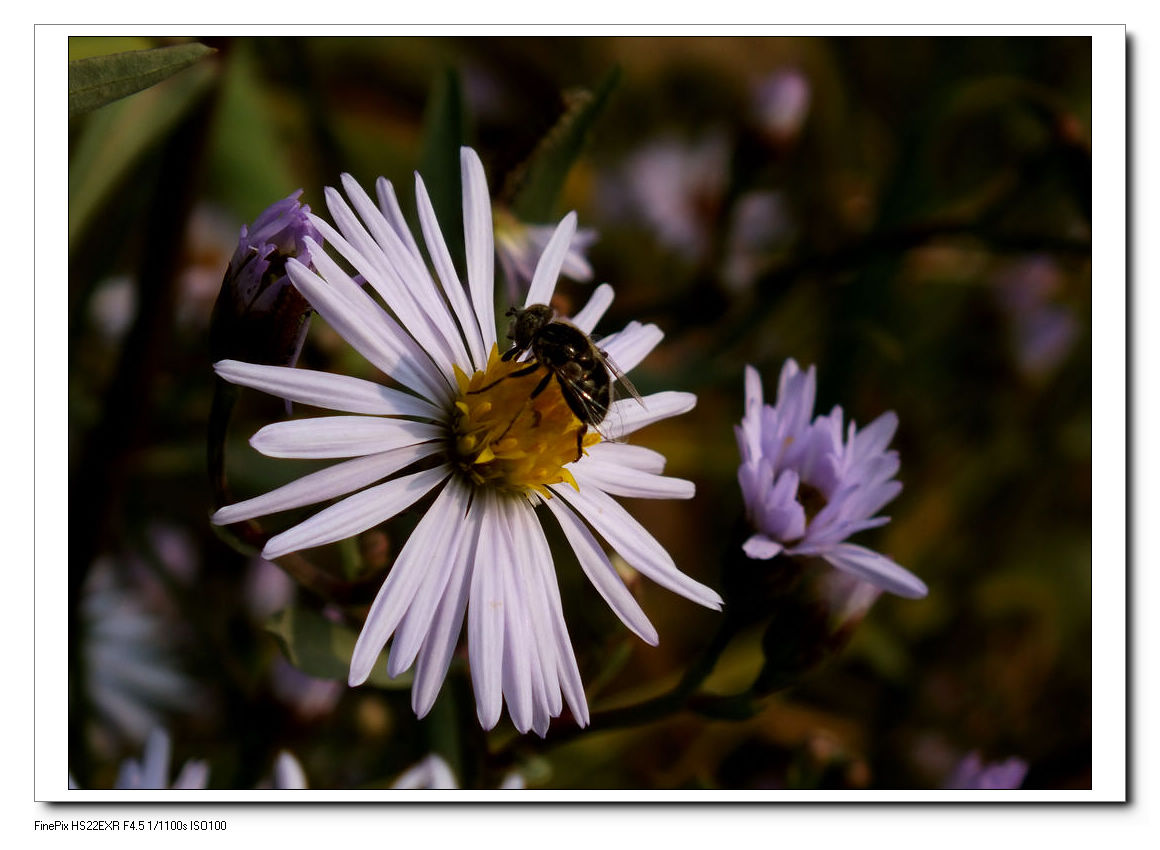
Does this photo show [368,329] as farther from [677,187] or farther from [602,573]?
[677,187]

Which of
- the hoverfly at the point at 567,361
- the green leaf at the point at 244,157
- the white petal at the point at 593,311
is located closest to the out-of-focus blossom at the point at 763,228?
the green leaf at the point at 244,157

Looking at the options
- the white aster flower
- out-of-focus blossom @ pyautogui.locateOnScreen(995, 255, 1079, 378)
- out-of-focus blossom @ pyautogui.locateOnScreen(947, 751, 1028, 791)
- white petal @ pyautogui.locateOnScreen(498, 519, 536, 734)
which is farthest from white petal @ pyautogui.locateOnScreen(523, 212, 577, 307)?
out-of-focus blossom @ pyautogui.locateOnScreen(995, 255, 1079, 378)

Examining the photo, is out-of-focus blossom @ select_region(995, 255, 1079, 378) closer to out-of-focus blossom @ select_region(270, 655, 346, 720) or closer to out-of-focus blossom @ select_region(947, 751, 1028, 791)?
out-of-focus blossom @ select_region(947, 751, 1028, 791)

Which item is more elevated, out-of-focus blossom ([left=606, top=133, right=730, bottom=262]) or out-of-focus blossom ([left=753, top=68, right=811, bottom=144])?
out-of-focus blossom ([left=606, top=133, right=730, bottom=262])

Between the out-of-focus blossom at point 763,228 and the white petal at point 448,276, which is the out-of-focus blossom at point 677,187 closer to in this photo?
the out-of-focus blossom at point 763,228

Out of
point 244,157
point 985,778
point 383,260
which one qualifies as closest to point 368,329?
point 383,260

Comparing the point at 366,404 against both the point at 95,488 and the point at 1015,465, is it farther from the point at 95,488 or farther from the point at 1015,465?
the point at 1015,465
